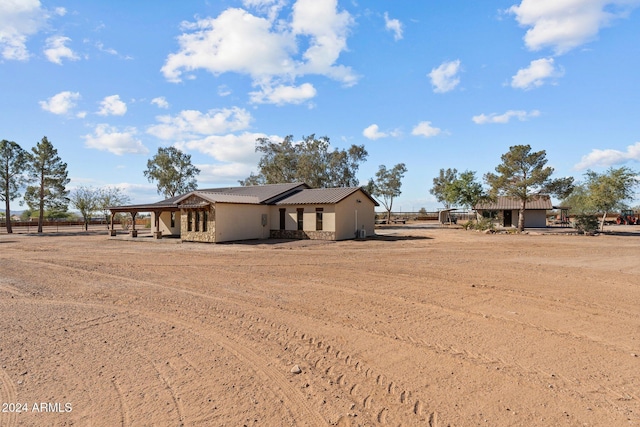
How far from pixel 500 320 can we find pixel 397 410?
3.59 meters

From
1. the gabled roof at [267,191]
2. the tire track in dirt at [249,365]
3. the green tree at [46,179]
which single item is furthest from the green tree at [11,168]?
the tire track in dirt at [249,365]

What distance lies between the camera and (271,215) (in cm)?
2655

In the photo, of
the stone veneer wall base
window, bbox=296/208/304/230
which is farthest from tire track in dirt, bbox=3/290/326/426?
window, bbox=296/208/304/230

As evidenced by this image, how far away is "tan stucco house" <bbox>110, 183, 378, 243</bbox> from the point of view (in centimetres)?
2292

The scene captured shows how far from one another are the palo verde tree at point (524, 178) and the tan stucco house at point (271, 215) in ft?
40.8

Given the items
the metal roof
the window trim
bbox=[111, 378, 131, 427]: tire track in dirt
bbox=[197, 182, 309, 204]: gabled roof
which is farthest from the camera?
bbox=[197, 182, 309, 204]: gabled roof

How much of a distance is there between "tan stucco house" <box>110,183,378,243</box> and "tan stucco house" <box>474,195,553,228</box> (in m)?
19.9

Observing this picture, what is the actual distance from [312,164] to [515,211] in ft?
75.0

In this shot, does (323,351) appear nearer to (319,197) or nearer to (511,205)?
(319,197)

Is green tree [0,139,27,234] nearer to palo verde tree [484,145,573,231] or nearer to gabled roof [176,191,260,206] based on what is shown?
gabled roof [176,191,260,206]

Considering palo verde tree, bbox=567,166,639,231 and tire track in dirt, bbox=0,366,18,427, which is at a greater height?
palo verde tree, bbox=567,166,639,231

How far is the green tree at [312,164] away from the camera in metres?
43.2

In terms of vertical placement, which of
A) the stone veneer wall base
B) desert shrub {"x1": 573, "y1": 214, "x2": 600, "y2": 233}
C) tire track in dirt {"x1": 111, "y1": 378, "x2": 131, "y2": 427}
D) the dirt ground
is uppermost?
desert shrub {"x1": 573, "y1": 214, "x2": 600, "y2": 233}

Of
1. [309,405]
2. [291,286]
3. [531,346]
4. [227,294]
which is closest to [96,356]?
[309,405]
